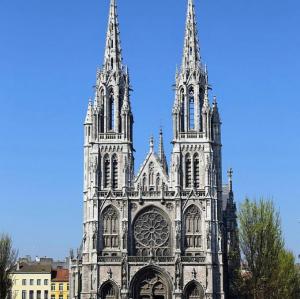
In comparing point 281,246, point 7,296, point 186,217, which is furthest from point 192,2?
point 7,296

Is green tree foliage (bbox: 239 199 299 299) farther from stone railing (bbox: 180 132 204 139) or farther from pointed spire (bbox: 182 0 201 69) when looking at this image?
pointed spire (bbox: 182 0 201 69)

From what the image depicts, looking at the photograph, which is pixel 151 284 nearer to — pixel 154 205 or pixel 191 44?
pixel 154 205

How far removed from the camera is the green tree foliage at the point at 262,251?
254 feet

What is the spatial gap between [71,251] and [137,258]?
13663 millimetres

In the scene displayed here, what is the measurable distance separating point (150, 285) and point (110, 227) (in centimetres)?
758

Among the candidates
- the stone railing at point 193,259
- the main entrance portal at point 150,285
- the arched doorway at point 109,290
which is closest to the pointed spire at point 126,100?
the stone railing at point 193,259

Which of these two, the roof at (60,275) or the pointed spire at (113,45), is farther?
the roof at (60,275)

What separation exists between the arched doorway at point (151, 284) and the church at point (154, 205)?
0.11 meters

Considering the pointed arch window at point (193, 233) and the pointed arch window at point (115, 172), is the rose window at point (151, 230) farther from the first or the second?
the pointed arch window at point (115, 172)

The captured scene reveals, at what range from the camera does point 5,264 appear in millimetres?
81938

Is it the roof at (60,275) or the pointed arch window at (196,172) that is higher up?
the pointed arch window at (196,172)

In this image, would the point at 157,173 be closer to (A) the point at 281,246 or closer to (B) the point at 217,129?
(B) the point at 217,129

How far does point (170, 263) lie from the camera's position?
290 feet

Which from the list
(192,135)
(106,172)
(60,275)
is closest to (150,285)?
(106,172)
